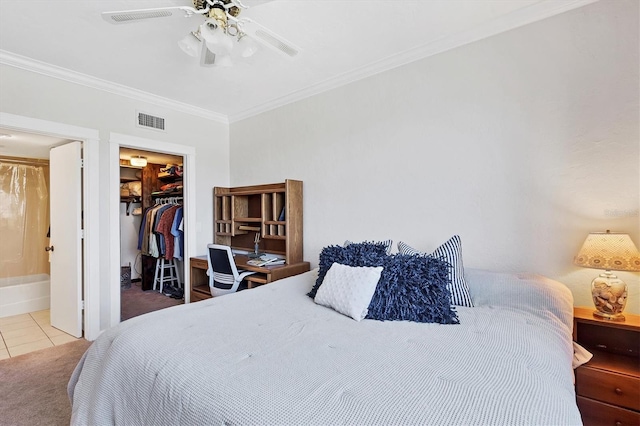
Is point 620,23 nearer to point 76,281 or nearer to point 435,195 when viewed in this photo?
point 435,195

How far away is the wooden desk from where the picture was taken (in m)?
2.93

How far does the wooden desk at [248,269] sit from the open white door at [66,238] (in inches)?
43.6

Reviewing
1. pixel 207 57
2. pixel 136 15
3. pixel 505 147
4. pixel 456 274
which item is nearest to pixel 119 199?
pixel 207 57

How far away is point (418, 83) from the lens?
2498 millimetres

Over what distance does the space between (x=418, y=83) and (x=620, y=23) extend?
1.20m

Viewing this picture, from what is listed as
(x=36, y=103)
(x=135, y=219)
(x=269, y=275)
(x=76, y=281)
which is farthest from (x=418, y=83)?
(x=135, y=219)

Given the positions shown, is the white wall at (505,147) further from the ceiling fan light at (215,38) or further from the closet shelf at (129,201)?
the closet shelf at (129,201)

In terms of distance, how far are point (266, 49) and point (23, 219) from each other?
4444 millimetres

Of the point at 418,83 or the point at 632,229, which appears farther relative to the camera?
the point at 418,83

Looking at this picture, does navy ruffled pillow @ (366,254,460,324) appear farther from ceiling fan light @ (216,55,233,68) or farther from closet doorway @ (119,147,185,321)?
closet doorway @ (119,147,185,321)

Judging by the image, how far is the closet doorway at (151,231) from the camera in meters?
4.29

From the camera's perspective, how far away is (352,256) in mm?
2014

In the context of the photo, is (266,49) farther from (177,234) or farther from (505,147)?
(177,234)

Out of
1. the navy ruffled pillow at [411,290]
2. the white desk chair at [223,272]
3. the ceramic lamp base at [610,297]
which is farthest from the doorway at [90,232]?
the ceramic lamp base at [610,297]
